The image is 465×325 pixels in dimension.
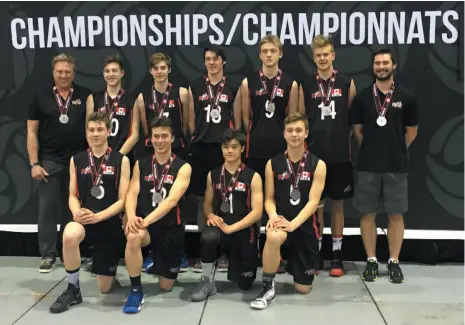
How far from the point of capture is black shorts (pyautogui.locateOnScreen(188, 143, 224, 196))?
14.9 ft

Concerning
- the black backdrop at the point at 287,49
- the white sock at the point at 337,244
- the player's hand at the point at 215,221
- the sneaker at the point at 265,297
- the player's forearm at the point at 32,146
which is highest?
the black backdrop at the point at 287,49

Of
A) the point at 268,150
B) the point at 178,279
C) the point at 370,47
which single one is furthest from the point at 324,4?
the point at 178,279

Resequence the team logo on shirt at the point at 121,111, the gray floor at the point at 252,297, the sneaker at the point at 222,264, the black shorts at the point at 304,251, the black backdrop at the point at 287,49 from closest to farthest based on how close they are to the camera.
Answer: the gray floor at the point at 252,297 → the black shorts at the point at 304,251 → the team logo on shirt at the point at 121,111 → the sneaker at the point at 222,264 → the black backdrop at the point at 287,49

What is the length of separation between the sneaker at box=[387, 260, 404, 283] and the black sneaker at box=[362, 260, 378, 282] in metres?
0.11

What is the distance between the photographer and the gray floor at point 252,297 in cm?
365

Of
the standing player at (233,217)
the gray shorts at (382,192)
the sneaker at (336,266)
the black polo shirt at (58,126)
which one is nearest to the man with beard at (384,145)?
the gray shorts at (382,192)

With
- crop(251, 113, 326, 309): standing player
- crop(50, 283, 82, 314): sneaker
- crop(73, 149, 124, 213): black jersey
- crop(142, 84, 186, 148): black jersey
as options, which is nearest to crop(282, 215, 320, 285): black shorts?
crop(251, 113, 326, 309): standing player

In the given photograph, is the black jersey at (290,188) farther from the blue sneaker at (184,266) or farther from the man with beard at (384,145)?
the blue sneaker at (184,266)

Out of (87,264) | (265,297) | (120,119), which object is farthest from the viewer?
(87,264)

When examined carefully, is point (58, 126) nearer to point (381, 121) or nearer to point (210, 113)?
point (210, 113)

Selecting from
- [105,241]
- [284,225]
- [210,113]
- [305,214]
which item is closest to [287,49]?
[210,113]

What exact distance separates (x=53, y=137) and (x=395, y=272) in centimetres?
316

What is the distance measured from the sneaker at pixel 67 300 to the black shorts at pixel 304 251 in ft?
5.36

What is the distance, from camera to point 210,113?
4.45 m
